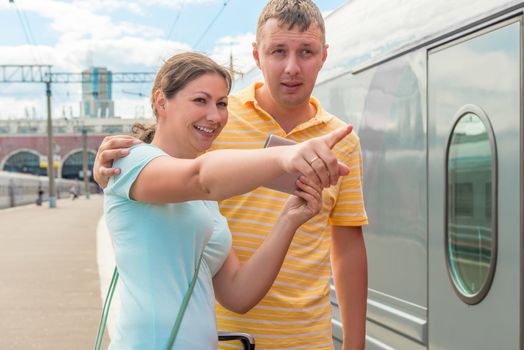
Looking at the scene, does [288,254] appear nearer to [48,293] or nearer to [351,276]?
[351,276]

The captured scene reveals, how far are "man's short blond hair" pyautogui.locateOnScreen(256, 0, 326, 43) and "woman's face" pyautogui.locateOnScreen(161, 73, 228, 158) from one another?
568 millimetres

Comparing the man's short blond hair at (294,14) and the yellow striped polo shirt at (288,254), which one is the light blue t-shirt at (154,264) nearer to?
the yellow striped polo shirt at (288,254)

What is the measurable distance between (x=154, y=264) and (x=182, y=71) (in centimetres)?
51

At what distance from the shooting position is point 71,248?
17891mm

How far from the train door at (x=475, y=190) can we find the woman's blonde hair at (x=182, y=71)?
1.28m

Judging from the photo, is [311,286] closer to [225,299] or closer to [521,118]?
[225,299]

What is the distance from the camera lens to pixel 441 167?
3449mm

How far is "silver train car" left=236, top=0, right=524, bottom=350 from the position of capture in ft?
9.54

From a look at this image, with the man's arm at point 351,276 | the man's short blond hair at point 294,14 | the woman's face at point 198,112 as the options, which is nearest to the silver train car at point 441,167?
the man's arm at point 351,276

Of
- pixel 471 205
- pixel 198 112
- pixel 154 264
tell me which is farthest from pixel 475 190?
pixel 154 264

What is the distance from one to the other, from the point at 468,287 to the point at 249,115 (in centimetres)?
118

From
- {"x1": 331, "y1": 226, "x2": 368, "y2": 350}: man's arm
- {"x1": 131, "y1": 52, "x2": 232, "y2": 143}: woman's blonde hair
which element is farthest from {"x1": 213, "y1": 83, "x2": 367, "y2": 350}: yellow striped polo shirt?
{"x1": 131, "y1": 52, "x2": 232, "y2": 143}: woman's blonde hair

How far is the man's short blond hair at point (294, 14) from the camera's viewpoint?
2543 mm

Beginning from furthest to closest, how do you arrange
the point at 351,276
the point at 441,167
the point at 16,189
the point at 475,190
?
the point at 16,189 < the point at 441,167 < the point at 475,190 < the point at 351,276
